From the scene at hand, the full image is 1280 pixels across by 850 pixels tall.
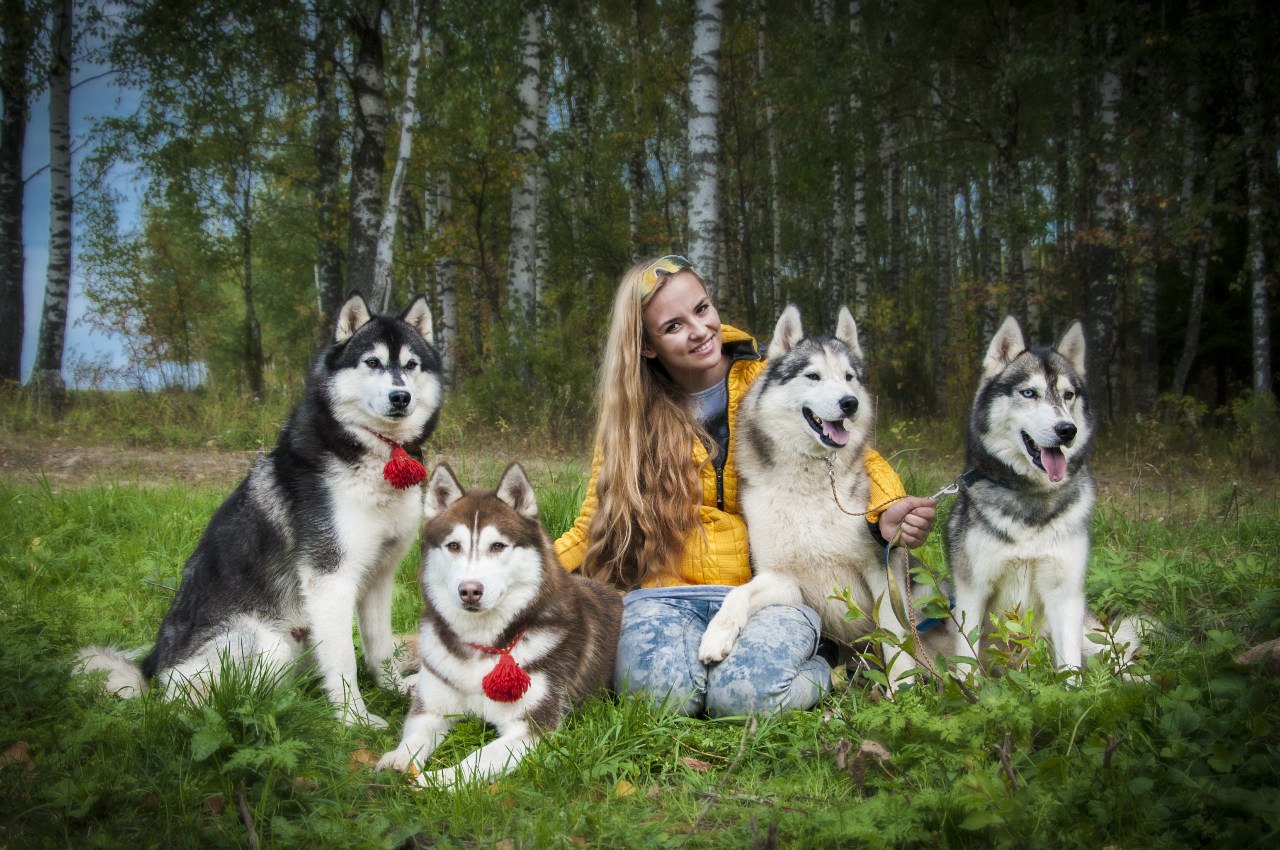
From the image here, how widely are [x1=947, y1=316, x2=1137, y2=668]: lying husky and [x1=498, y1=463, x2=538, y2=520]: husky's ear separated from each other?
1804 mm

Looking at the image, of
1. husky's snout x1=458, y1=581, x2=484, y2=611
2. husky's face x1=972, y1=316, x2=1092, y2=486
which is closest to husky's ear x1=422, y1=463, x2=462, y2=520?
husky's snout x1=458, y1=581, x2=484, y2=611

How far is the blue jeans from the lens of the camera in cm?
311

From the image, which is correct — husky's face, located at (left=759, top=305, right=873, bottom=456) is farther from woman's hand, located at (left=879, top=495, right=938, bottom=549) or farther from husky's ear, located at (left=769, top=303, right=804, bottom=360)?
woman's hand, located at (left=879, top=495, right=938, bottom=549)

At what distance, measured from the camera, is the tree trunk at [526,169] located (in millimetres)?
12328

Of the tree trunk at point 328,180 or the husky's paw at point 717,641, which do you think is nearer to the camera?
the husky's paw at point 717,641

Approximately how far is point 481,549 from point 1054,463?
7.54 feet

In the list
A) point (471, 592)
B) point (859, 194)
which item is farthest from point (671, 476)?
point (859, 194)

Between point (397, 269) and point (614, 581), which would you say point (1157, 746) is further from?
point (397, 269)

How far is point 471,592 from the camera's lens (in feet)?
9.13

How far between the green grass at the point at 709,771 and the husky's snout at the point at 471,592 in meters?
0.58

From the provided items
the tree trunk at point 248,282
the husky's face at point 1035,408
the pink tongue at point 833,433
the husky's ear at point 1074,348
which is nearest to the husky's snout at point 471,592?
the pink tongue at point 833,433

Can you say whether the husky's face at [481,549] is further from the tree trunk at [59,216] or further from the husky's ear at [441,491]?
the tree trunk at [59,216]

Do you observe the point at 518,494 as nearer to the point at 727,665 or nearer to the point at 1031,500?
the point at 727,665

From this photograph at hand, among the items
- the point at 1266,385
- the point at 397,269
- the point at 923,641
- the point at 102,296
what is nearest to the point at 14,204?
the point at 102,296
